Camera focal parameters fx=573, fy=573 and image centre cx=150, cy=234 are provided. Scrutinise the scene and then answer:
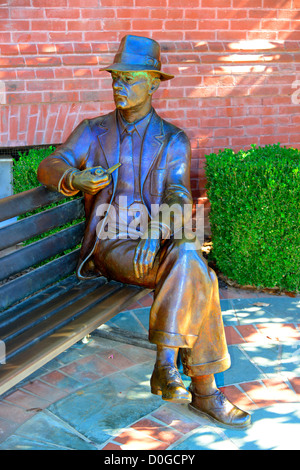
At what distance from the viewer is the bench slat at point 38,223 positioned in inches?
120

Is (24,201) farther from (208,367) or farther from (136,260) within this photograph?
(208,367)

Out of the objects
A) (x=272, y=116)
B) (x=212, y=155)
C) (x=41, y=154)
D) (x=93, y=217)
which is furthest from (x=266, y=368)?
(x=272, y=116)

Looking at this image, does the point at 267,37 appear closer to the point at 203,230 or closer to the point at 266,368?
the point at 203,230

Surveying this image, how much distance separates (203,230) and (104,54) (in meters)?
2.01

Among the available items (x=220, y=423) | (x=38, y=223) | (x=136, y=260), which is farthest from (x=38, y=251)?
(x=220, y=423)

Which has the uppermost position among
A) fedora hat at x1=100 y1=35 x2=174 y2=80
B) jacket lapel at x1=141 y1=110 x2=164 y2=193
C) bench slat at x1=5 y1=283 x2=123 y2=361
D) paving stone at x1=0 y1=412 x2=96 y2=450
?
fedora hat at x1=100 y1=35 x2=174 y2=80

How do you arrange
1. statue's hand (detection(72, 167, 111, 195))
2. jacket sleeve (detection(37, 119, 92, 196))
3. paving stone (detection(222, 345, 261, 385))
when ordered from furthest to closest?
1. paving stone (detection(222, 345, 261, 385))
2. jacket sleeve (detection(37, 119, 92, 196))
3. statue's hand (detection(72, 167, 111, 195))

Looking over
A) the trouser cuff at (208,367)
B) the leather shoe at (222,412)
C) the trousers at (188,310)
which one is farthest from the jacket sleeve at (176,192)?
the leather shoe at (222,412)

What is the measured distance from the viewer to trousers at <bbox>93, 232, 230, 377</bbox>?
9.30ft

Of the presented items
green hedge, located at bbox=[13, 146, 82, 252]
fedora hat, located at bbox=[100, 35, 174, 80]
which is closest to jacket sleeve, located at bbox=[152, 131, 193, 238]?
fedora hat, located at bbox=[100, 35, 174, 80]

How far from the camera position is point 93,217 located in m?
3.52

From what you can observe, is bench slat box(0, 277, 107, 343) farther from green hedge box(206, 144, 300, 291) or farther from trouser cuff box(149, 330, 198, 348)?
green hedge box(206, 144, 300, 291)

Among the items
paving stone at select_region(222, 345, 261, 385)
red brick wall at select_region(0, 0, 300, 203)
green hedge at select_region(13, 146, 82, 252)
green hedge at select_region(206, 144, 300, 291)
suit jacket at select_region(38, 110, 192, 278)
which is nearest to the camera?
suit jacket at select_region(38, 110, 192, 278)

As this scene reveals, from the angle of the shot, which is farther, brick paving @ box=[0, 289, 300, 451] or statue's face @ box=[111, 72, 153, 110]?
statue's face @ box=[111, 72, 153, 110]
